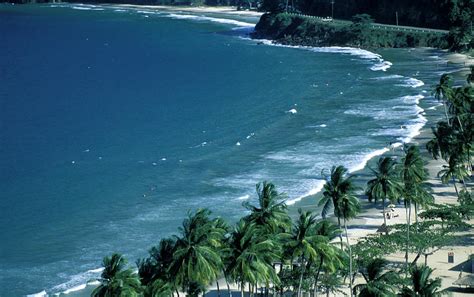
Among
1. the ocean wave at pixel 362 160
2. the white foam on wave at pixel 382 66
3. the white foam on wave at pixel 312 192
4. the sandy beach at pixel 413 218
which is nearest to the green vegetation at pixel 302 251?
the sandy beach at pixel 413 218

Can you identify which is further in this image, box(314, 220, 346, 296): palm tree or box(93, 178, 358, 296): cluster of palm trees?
box(314, 220, 346, 296): palm tree

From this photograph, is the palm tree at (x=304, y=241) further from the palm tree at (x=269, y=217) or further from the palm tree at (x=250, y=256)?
the palm tree at (x=269, y=217)

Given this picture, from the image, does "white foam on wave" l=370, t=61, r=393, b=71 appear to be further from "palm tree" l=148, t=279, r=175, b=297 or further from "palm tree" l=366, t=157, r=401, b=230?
"palm tree" l=148, t=279, r=175, b=297

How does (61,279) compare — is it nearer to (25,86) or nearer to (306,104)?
(306,104)

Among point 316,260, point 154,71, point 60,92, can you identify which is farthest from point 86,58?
point 316,260

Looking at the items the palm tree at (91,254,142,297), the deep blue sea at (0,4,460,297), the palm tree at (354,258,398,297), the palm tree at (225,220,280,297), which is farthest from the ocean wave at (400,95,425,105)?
the palm tree at (91,254,142,297)

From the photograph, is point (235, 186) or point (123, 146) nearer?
point (235, 186)
